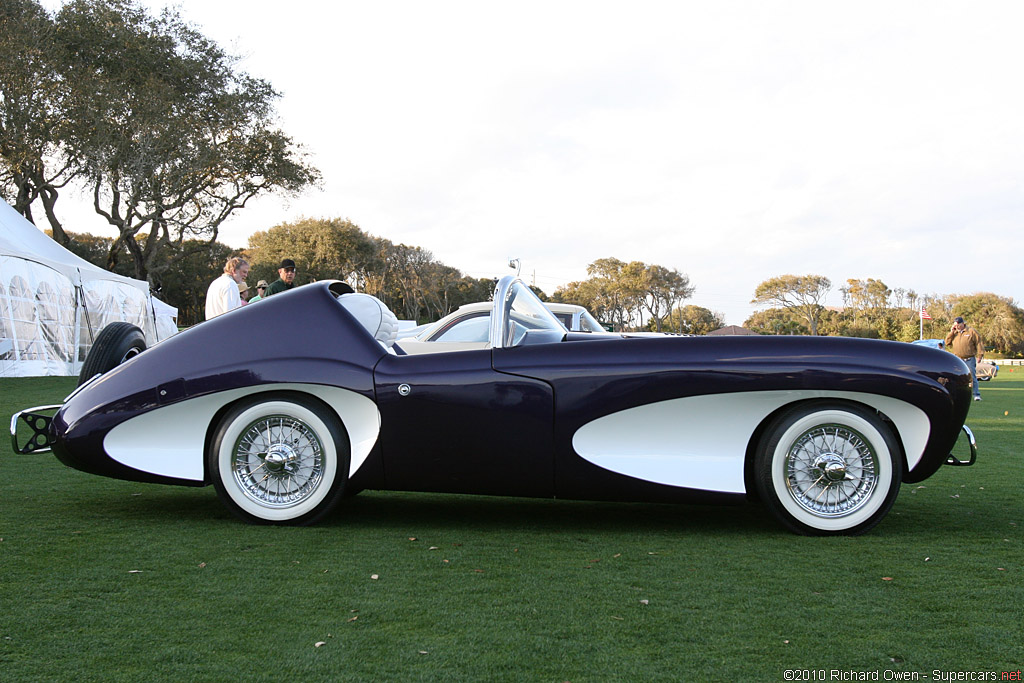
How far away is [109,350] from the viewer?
4914 mm

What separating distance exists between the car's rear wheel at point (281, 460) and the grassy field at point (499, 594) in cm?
13

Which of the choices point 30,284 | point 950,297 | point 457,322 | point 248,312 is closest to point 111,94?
point 30,284

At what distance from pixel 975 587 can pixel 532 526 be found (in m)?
1.97

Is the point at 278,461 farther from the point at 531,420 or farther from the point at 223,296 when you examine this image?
the point at 223,296

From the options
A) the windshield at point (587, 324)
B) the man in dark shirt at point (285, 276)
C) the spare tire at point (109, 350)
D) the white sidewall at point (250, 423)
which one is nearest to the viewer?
the white sidewall at point (250, 423)

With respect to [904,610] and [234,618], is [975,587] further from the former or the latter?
[234,618]

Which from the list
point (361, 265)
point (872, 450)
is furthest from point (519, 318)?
point (361, 265)

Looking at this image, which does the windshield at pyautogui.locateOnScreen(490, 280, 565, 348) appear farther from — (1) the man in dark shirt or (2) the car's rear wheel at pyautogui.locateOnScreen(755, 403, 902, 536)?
(1) the man in dark shirt

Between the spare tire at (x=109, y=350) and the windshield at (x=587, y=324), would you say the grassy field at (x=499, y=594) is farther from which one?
the windshield at (x=587, y=324)

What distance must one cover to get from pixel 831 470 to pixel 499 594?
1.77 metres

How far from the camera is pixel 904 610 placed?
9.05 feet

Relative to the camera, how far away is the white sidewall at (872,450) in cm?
379

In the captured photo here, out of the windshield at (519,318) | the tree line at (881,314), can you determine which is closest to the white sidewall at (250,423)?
the windshield at (519,318)

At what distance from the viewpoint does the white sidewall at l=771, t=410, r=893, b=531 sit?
149 inches
